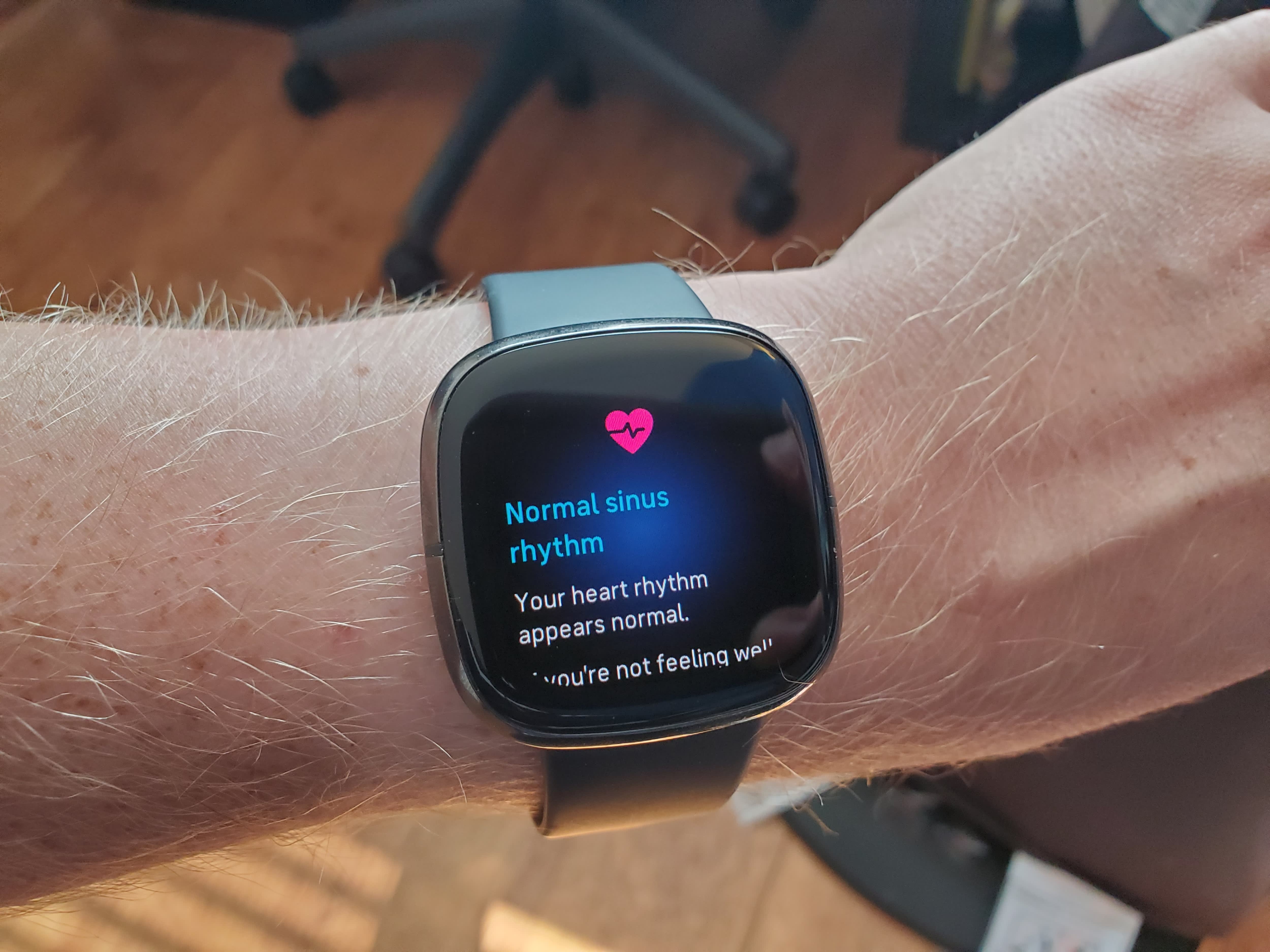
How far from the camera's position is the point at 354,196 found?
5.40ft

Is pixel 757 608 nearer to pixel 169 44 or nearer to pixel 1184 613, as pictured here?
pixel 1184 613

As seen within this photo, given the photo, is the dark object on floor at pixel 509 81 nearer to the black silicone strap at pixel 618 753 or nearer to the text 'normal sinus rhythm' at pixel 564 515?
the black silicone strap at pixel 618 753

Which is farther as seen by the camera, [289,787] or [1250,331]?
[1250,331]

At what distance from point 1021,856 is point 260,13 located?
6.59 ft

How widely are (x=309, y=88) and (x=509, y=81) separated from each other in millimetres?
398

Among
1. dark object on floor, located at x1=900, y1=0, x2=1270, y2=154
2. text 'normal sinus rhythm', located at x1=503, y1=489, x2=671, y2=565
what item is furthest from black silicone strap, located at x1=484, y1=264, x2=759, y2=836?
dark object on floor, located at x1=900, y1=0, x2=1270, y2=154

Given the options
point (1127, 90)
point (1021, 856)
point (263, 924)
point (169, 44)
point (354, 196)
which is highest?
point (1127, 90)

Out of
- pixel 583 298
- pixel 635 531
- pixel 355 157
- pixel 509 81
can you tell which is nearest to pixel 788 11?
pixel 509 81

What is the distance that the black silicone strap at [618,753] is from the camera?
0.54 meters

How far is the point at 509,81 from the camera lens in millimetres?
1651

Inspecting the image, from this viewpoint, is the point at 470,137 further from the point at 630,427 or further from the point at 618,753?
the point at 618,753

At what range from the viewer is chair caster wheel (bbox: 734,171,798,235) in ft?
5.38

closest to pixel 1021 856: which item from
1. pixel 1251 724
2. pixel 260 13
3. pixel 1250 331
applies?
pixel 1251 724

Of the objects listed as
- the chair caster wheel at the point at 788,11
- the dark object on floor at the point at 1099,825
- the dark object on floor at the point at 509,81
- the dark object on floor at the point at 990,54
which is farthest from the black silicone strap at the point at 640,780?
the chair caster wheel at the point at 788,11
